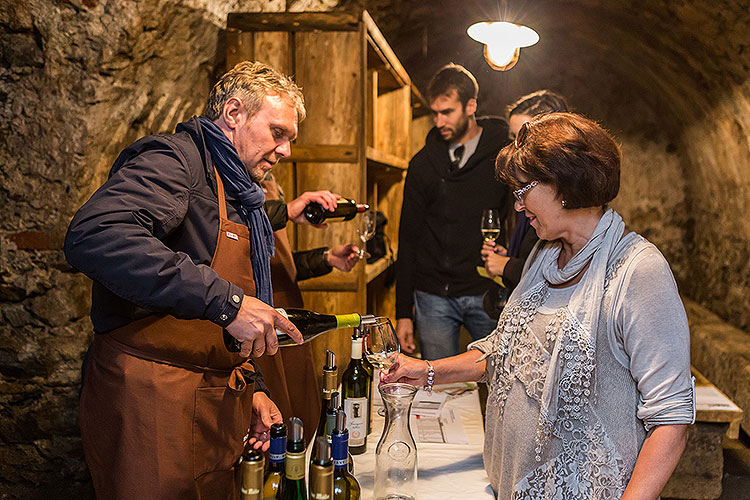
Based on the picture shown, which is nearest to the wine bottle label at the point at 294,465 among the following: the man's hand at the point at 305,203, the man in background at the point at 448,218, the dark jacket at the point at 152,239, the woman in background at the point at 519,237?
the dark jacket at the point at 152,239

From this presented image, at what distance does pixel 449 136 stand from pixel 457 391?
1.45m

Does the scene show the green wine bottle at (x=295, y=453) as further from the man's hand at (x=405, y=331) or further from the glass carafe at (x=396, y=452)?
the man's hand at (x=405, y=331)

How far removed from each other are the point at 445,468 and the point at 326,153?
1.68 meters

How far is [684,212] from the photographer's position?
679 cm

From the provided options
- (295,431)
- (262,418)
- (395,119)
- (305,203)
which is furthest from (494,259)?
(395,119)

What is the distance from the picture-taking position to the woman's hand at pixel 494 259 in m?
2.59

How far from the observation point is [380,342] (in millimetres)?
1572

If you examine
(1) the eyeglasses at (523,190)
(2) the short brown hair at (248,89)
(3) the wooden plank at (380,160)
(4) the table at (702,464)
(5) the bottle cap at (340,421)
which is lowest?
(4) the table at (702,464)

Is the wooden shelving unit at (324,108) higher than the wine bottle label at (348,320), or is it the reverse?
the wooden shelving unit at (324,108)

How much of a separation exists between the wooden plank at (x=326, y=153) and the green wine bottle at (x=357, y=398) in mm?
1383

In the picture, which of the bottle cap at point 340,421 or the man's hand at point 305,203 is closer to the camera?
the bottle cap at point 340,421

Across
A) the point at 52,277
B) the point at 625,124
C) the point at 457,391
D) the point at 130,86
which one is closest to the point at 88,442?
the point at 52,277

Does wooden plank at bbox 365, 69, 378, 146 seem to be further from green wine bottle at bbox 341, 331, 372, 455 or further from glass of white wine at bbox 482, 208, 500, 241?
green wine bottle at bbox 341, 331, 372, 455

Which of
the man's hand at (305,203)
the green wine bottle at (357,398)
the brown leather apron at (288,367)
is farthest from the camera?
the man's hand at (305,203)
